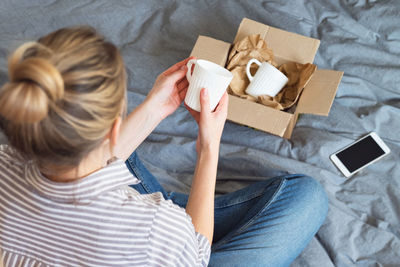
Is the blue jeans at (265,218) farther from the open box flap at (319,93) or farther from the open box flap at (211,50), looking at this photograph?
the open box flap at (211,50)

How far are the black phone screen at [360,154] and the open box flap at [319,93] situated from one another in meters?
0.14

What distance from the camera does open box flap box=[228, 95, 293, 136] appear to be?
99 centimetres

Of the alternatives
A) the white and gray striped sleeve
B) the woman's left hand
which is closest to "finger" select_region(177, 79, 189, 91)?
the woman's left hand

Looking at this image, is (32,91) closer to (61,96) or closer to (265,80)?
(61,96)

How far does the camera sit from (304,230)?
88 centimetres

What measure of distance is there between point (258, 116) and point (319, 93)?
0.63 feet

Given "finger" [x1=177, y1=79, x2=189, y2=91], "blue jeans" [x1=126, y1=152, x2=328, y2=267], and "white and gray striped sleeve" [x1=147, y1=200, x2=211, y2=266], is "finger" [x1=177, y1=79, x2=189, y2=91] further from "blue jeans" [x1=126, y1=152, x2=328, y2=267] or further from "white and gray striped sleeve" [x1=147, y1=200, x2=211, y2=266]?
"white and gray striped sleeve" [x1=147, y1=200, x2=211, y2=266]

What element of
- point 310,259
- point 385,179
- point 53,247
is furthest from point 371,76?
point 53,247

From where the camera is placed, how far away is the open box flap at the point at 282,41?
1.14 m

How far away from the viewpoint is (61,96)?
0.44m

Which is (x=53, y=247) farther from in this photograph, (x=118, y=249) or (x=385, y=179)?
(x=385, y=179)

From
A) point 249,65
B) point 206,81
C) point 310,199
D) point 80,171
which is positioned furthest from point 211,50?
point 80,171

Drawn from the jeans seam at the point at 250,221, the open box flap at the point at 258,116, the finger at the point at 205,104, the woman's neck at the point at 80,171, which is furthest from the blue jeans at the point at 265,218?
the woman's neck at the point at 80,171

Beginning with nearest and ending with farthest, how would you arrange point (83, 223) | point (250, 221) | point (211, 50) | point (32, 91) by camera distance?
point (32, 91) → point (83, 223) → point (250, 221) → point (211, 50)
